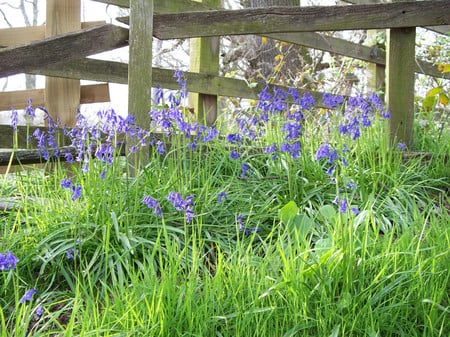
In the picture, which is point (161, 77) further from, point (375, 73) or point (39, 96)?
point (375, 73)

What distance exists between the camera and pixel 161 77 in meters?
4.64

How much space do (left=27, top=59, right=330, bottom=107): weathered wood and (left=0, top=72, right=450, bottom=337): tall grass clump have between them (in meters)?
0.98

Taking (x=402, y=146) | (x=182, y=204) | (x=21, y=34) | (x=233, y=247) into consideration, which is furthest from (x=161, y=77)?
(x=182, y=204)

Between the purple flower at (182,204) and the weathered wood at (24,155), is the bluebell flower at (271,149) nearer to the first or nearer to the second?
the purple flower at (182,204)

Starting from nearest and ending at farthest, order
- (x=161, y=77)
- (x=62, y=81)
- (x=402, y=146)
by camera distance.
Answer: (x=402, y=146), (x=62, y=81), (x=161, y=77)

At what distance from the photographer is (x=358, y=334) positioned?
6.44 ft

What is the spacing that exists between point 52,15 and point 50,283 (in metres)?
2.57

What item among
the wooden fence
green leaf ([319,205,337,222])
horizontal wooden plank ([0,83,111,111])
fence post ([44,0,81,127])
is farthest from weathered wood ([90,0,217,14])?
green leaf ([319,205,337,222])

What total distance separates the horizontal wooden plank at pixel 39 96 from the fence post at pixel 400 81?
231 cm

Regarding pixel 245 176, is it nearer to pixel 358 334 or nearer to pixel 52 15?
pixel 358 334

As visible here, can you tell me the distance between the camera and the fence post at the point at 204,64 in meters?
4.94

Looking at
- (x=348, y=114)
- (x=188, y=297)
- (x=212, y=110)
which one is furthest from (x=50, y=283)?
(x=212, y=110)

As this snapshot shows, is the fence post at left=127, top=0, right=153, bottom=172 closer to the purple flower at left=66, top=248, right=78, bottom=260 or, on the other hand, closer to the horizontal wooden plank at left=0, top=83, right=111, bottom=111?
the purple flower at left=66, top=248, right=78, bottom=260

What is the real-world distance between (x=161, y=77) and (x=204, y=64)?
0.50 meters
